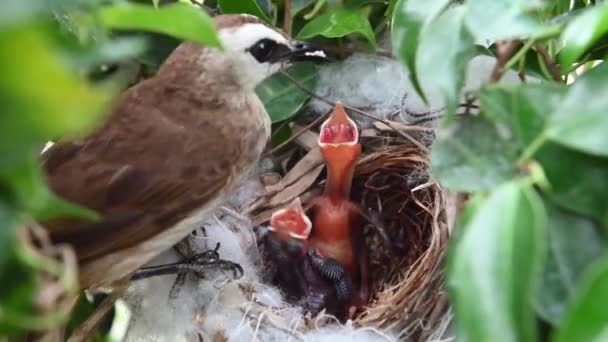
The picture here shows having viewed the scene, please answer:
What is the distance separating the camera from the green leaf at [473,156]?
0.70m

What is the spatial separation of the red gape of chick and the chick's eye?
16 cm

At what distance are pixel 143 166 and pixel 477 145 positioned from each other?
23.0 inches

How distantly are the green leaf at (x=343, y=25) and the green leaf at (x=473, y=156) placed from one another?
52 centimetres

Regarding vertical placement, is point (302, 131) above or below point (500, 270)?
below

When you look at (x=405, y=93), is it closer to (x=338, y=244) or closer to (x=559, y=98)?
(x=338, y=244)

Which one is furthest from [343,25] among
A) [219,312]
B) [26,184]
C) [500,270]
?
[26,184]

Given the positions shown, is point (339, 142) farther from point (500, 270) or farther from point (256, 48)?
point (500, 270)

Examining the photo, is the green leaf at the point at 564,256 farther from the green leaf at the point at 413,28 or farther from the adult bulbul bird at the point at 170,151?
the adult bulbul bird at the point at 170,151

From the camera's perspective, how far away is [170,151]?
48.9 inches

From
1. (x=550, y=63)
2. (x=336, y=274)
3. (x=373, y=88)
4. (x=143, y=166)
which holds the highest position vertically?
(x=550, y=63)

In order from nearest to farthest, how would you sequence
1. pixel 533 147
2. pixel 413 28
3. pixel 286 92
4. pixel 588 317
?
1. pixel 588 317
2. pixel 533 147
3. pixel 413 28
4. pixel 286 92

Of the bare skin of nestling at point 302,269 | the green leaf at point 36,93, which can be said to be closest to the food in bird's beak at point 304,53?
the bare skin of nestling at point 302,269

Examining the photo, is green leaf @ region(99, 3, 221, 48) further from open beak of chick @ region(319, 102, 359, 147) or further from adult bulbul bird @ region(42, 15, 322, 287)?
open beak of chick @ region(319, 102, 359, 147)

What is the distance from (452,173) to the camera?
0.72 metres
